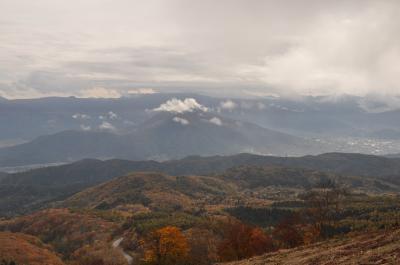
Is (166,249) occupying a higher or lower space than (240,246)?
lower

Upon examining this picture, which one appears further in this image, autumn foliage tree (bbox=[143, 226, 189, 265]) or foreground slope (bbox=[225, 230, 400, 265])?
autumn foliage tree (bbox=[143, 226, 189, 265])

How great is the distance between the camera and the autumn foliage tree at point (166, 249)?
12569 centimetres

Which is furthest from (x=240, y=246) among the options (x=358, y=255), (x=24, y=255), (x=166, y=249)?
(x=24, y=255)

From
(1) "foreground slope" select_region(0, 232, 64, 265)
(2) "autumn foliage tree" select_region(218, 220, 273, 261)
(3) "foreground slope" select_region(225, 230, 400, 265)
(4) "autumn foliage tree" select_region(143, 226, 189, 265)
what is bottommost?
(1) "foreground slope" select_region(0, 232, 64, 265)

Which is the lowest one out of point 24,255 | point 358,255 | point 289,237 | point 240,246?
point 24,255

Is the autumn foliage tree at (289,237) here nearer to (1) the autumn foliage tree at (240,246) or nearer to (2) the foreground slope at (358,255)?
(1) the autumn foliage tree at (240,246)

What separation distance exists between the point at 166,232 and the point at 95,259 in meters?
60.3

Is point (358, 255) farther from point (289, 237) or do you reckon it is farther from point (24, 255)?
point (24, 255)

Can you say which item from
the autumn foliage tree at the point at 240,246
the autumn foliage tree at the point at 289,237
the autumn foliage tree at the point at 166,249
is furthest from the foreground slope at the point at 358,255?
the autumn foliage tree at the point at 289,237

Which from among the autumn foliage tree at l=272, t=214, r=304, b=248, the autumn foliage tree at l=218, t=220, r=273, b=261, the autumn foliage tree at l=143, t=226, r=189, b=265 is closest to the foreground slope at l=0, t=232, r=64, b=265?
the autumn foliage tree at l=143, t=226, r=189, b=265

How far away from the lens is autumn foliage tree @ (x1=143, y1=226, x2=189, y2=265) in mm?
125688

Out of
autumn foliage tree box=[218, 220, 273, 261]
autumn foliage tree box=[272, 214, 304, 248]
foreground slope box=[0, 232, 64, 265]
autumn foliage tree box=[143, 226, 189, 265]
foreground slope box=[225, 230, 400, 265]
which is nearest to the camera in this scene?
foreground slope box=[225, 230, 400, 265]

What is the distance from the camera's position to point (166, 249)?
13050 centimetres

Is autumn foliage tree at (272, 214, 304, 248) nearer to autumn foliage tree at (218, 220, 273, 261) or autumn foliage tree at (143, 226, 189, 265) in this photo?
autumn foliage tree at (218, 220, 273, 261)
